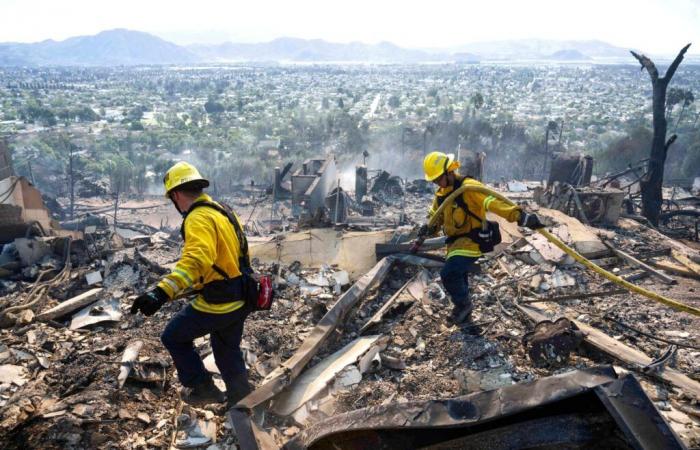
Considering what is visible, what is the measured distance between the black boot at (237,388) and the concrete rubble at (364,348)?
0.13 meters

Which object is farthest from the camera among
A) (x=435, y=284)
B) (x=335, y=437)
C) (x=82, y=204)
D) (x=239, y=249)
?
(x=82, y=204)

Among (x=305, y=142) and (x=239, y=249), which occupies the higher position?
(x=239, y=249)

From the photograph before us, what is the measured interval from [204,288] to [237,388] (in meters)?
0.81

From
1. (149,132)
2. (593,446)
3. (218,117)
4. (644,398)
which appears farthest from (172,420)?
(218,117)

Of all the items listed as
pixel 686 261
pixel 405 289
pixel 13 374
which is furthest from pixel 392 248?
pixel 686 261

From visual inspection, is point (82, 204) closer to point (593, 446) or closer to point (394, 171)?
point (394, 171)

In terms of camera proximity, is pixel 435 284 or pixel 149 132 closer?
pixel 435 284

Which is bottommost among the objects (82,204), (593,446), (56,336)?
(82,204)

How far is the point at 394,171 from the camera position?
30.3 metres

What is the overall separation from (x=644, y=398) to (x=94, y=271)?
5.62 metres

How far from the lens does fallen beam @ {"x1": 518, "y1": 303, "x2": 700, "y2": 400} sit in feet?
10.8

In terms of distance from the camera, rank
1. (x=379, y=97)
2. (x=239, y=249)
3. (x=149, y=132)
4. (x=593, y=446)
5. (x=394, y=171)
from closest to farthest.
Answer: (x=593, y=446) → (x=239, y=249) → (x=394, y=171) → (x=149, y=132) → (x=379, y=97)

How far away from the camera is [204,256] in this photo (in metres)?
2.76

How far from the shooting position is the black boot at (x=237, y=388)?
11.0 ft
